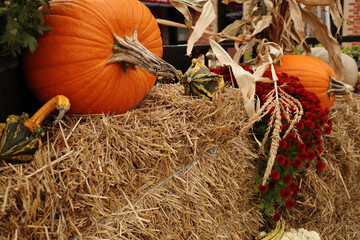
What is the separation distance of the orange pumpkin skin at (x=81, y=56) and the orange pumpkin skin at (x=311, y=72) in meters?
1.21

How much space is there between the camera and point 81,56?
1.26 meters

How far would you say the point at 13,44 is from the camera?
3.23 feet

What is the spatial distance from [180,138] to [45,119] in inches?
22.4

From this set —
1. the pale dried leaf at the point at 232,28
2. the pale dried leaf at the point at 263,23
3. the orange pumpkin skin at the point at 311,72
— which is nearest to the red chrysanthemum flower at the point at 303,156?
the orange pumpkin skin at the point at 311,72

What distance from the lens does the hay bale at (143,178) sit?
92cm

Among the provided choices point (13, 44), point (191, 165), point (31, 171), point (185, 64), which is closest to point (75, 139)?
point (31, 171)

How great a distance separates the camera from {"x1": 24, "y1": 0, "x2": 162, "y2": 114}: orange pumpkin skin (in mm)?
1244

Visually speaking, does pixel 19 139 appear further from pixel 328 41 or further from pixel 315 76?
pixel 328 41

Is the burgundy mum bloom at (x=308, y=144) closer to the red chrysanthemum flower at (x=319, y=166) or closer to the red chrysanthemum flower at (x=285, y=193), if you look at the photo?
the red chrysanthemum flower at (x=319, y=166)

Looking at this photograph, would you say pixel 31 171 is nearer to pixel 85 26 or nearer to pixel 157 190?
pixel 157 190

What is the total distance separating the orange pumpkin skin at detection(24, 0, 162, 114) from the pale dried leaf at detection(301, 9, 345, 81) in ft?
5.30

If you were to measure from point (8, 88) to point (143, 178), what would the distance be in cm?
60

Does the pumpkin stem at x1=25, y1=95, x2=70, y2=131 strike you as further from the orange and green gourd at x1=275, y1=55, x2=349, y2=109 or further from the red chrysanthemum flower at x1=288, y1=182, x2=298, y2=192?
the orange and green gourd at x1=275, y1=55, x2=349, y2=109

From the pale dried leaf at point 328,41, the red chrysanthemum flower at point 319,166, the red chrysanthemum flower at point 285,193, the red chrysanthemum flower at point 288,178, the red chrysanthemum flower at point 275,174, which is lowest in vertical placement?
the red chrysanthemum flower at point 285,193
